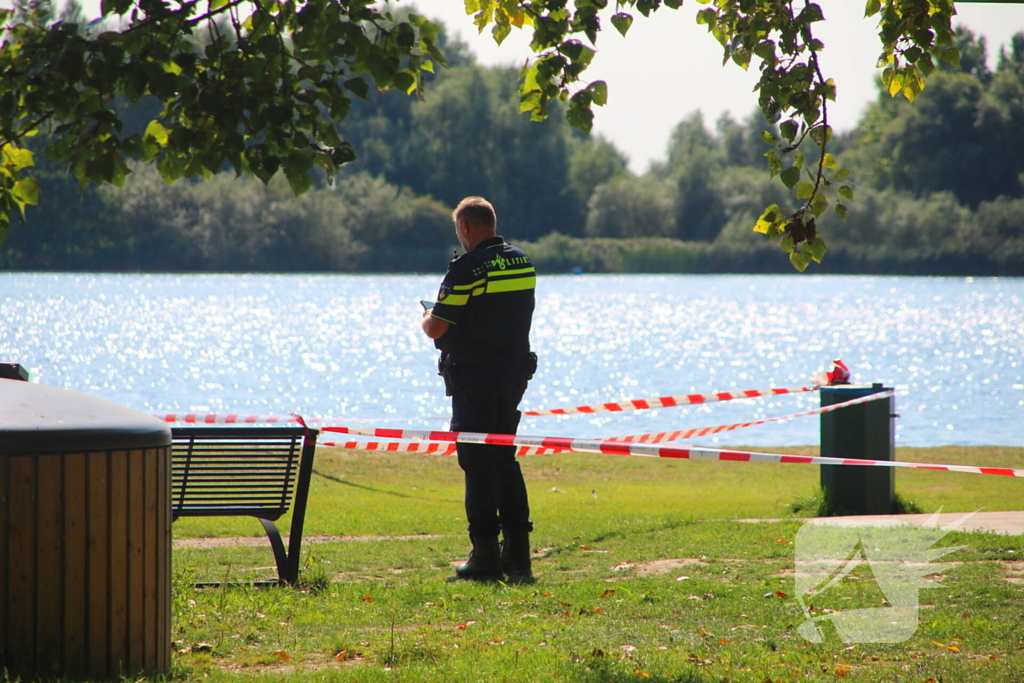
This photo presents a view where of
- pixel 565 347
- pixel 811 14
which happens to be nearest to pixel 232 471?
pixel 811 14

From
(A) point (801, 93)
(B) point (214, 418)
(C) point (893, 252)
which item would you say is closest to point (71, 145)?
(A) point (801, 93)

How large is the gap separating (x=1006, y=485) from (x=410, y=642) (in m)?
8.43

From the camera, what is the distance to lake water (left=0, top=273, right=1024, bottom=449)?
29078 millimetres

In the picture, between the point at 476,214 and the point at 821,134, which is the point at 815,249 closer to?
the point at 821,134

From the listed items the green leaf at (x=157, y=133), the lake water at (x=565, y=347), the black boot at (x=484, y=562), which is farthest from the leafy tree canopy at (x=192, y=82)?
the lake water at (x=565, y=347)

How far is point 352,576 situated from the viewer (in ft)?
21.9

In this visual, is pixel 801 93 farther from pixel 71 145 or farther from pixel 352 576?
pixel 352 576

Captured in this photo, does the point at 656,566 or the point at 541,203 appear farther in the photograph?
the point at 541,203

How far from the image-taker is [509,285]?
6164mm

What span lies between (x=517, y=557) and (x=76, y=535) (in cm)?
292

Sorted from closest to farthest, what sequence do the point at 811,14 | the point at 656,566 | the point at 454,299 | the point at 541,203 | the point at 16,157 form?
the point at 16,157 → the point at 811,14 → the point at 454,299 → the point at 656,566 → the point at 541,203

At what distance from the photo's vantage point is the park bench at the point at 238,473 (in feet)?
21.0

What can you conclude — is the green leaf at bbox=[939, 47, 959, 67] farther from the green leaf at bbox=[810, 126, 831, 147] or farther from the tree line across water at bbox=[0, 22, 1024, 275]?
the tree line across water at bbox=[0, 22, 1024, 275]

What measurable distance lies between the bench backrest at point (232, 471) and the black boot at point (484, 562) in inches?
41.6
